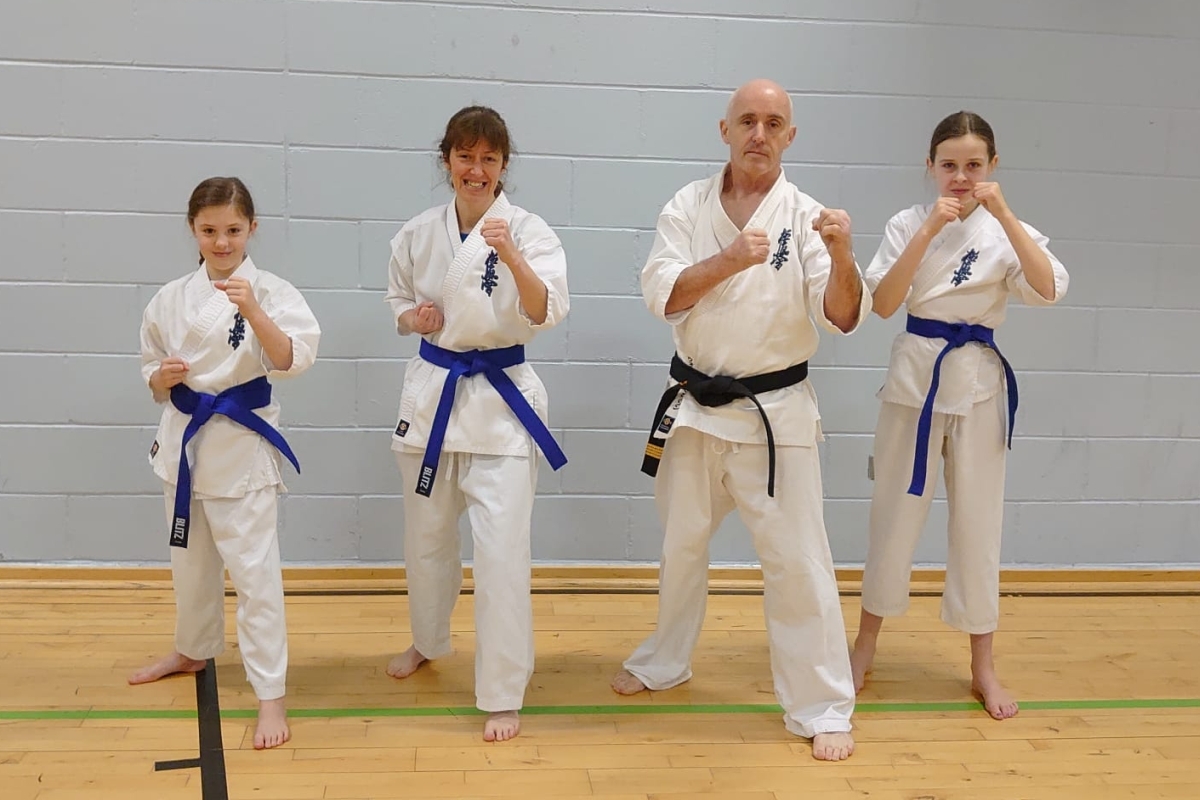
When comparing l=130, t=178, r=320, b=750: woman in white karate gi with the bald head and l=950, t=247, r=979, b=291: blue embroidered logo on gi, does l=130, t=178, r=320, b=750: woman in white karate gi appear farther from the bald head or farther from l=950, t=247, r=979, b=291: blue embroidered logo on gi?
l=950, t=247, r=979, b=291: blue embroidered logo on gi

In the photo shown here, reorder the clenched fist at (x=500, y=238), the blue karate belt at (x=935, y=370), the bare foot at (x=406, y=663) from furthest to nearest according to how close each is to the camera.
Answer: the bare foot at (x=406, y=663) → the blue karate belt at (x=935, y=370) → the clenched fist at (x=500, y=238)

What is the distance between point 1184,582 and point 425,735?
2.94 meters

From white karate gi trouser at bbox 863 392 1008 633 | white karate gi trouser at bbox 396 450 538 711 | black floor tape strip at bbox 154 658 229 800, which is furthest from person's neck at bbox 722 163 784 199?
black floor tape strip at bbox 154 658 229 800

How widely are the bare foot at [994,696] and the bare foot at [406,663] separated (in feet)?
5.20

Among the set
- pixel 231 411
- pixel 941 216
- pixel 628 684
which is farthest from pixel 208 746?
pixel 941 216

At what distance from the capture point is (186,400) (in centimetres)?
254

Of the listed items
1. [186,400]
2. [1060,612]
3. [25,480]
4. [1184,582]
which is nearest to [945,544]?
[1060,612]

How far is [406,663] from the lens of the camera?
294 cm

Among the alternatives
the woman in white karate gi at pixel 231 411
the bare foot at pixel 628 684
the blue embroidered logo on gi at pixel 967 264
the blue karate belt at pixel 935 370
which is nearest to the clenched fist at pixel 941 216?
the blue embroidered logo on gi at pixel 967 264

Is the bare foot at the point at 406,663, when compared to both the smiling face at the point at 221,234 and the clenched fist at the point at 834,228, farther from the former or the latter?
the clenched fist at the point at 834,228

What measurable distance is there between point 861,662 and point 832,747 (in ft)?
1.54

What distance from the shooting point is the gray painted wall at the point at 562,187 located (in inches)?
129

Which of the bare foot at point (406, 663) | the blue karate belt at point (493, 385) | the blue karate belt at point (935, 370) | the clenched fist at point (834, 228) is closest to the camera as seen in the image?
the clenched fist at point (834, 228)

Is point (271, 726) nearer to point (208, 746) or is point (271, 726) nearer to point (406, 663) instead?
point (208, 746)
